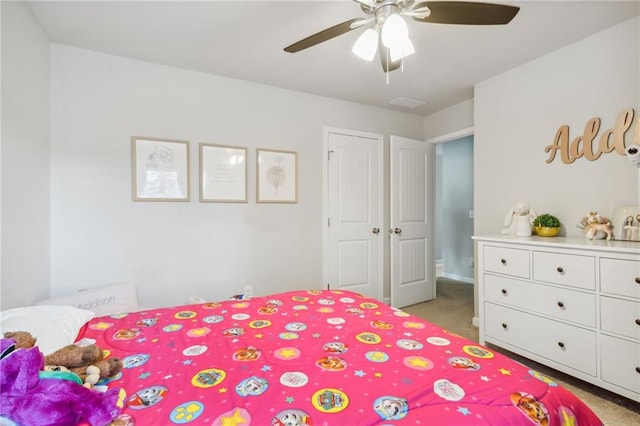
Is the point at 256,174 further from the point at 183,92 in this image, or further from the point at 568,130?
the point at 568,130

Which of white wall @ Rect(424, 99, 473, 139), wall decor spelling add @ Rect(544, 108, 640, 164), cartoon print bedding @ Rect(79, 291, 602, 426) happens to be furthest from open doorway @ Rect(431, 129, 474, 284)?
cartoon print bedding @ Rect(79, 291, 602, 426)

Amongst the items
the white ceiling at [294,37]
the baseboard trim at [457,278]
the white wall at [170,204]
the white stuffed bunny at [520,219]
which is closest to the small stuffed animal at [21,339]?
the white wall at [170,204]

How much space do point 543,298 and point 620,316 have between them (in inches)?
15.3

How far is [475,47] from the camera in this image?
2342 mm

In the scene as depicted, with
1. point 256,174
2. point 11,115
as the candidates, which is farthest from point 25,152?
point 256,174

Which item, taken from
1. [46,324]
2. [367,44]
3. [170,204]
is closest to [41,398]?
[46,324]

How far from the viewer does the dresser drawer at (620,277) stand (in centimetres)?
167

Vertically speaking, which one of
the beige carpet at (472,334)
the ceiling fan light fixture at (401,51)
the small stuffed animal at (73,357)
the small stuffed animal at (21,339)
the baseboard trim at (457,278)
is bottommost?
the beige carpet at (472,334)

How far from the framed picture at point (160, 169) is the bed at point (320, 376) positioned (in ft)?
4.47

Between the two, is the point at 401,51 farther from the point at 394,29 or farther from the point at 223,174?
the point at 223,174

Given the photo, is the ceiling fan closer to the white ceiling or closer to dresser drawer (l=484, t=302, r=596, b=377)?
the white ceiling

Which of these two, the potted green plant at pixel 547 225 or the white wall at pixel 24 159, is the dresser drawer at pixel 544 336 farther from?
the white wall at pixel 24 159

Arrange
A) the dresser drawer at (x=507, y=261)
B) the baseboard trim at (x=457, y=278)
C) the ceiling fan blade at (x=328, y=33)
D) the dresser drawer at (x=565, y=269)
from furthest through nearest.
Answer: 1. the baseboard trim at (x=457, y=278)
2. the dresser drawer at (x=507, y=261)
3. the dresser drawer at (x=565, y=269)
4. the ceiling fan blade at (x=328, y=33)

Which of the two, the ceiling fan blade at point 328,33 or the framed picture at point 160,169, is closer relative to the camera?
the ceiling fan blade at point 328,33
